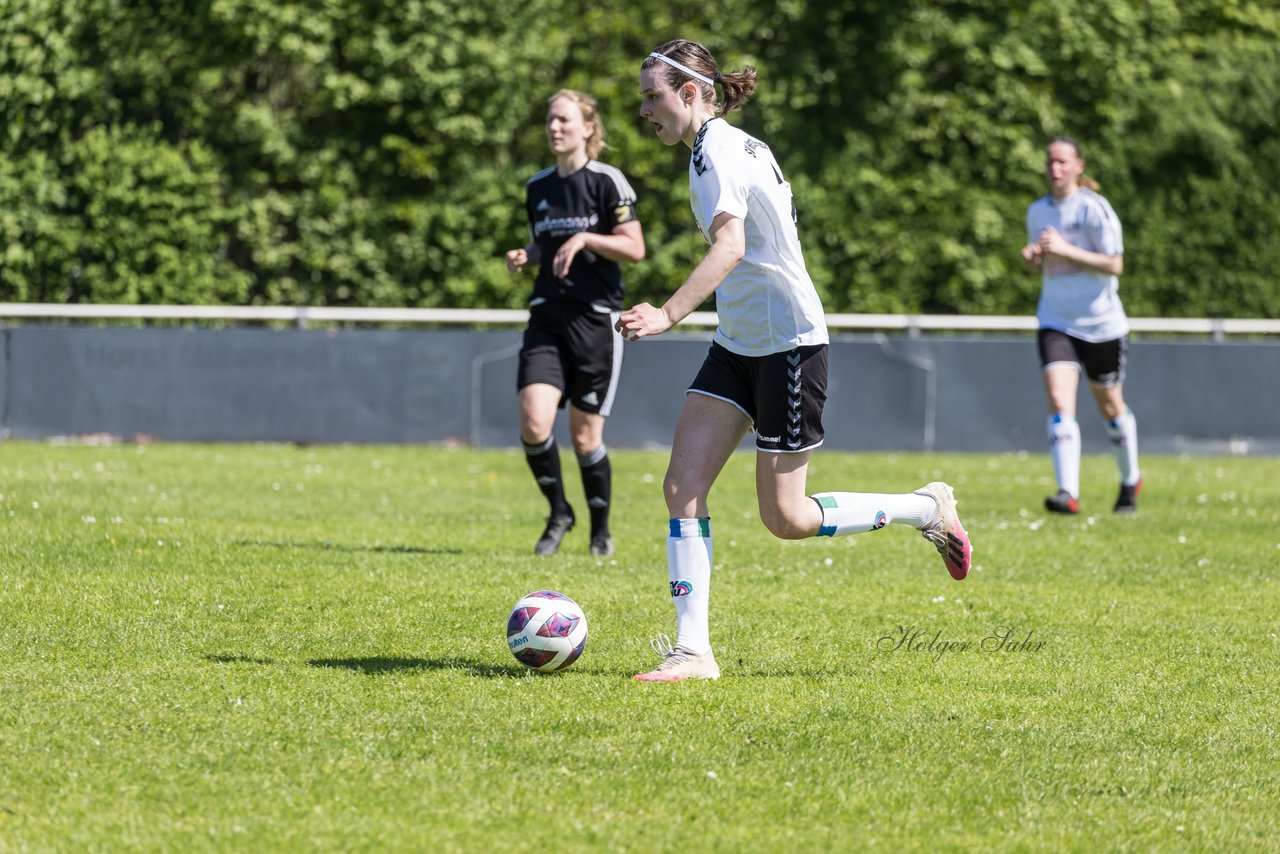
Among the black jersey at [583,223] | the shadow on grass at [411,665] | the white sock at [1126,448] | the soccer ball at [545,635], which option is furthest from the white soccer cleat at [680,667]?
the white sock at [1126,448]

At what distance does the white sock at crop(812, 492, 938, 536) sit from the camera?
5762 mm

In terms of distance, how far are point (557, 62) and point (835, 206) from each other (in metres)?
3.47

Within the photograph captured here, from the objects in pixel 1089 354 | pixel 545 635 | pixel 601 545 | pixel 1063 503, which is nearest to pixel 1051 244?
pixel 1089 354

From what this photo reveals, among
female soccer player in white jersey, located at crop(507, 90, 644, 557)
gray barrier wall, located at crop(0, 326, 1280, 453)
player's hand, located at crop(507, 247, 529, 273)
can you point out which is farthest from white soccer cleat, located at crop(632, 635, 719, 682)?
gray barrier wall, located at crop(0, 326, 1280, 453)

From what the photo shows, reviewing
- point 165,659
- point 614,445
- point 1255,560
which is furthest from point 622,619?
point 614,445

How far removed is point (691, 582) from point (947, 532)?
1.20 metres

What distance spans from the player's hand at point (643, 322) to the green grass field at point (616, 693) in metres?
1.15

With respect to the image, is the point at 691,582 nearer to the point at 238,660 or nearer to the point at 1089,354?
the point at 238,660

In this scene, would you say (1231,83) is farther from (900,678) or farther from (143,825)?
(143,825)

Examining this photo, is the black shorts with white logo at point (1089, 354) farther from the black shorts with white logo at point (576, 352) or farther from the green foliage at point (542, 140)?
the green foliage at point (542, 140)

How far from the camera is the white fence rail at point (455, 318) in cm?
1577

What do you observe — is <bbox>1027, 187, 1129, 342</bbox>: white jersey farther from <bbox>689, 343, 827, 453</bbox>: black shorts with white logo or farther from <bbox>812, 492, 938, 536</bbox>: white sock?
<bbox>689, 343, 827, 453</bbox>: black shorts with white logo

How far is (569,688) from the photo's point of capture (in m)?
5.27

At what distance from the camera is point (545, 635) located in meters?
5.45
